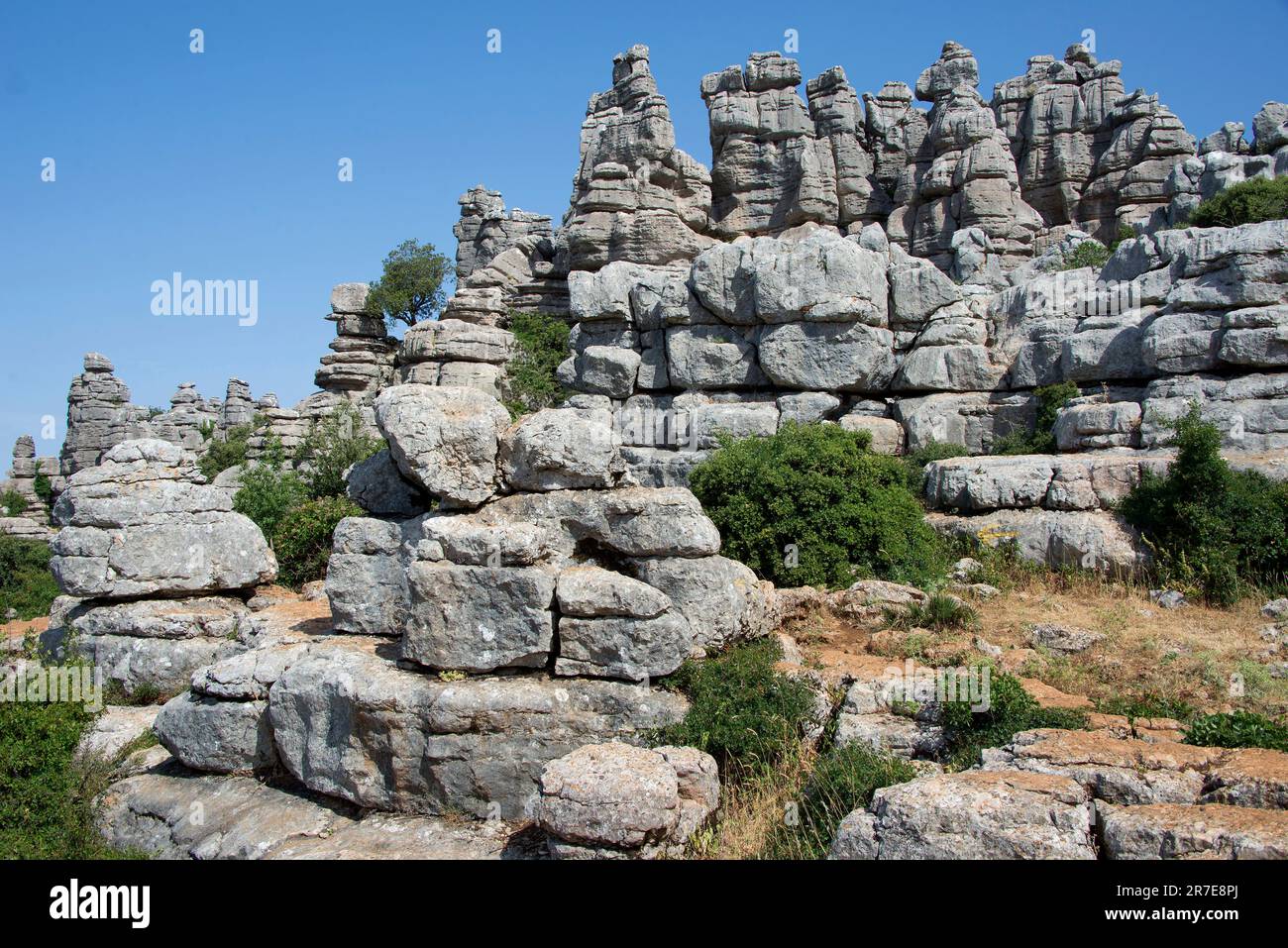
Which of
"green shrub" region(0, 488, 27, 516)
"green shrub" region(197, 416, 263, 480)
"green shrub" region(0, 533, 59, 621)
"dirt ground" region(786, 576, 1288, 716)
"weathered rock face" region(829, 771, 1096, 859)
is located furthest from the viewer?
"green shrub" region(0, 488, 27, 516)

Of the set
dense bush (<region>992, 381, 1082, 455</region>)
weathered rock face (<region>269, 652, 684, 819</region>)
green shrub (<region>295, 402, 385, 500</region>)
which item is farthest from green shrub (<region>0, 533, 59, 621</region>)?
dense bush (<region>992, 381, 1082, 455</region>)

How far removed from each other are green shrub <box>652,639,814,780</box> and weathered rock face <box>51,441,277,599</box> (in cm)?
631

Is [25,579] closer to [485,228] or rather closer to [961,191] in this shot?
[485,228]

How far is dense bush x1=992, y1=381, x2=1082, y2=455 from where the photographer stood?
696 inches

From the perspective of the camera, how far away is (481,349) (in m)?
26.7

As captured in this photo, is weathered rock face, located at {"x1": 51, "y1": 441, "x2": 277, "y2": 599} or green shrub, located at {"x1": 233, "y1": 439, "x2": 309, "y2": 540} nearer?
weathered rock face, located at {"x1": 51, "y1": 441, "x2": 277, "y2": 599}

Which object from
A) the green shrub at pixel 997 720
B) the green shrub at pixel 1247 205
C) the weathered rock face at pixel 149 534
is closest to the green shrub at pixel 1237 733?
the green shrub at pixel 997 720

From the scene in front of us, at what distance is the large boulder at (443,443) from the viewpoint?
25.8 ft

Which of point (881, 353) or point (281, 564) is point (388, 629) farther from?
point (881, 353)

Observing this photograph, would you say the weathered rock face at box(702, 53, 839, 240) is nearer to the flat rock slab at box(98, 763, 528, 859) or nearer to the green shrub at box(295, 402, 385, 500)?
the green shrub at box(295, 402, 385, 500)

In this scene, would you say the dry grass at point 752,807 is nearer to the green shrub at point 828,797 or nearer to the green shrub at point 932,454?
the green shrub at point 828,797

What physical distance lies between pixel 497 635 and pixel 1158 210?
1235 inches

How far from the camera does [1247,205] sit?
22094 millimetres
